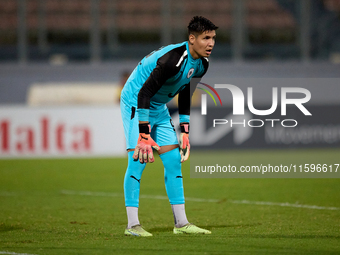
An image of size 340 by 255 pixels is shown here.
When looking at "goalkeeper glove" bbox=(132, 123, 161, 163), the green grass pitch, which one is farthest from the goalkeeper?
the green grass pitch

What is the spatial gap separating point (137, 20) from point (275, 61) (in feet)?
19.2

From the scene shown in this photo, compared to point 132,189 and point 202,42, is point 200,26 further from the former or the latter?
point 132,189

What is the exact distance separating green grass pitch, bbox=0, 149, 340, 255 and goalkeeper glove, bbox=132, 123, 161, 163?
0.68 meters

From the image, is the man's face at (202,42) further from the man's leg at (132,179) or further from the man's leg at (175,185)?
the man's leg at (175,185)

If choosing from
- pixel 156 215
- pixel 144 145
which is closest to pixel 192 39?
pixel 144 145

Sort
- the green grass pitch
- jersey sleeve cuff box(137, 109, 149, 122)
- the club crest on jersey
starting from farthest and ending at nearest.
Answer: the club crest on jersey → jersey sleeve cuff box(137, 109, 149, 122) → the green grass pitch

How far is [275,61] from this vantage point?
19125 millimetres

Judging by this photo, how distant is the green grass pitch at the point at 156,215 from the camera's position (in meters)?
4.13

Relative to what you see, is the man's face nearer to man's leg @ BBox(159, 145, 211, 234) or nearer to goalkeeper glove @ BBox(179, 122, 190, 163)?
goalkeeper glove @ BBox(179, 122, 190, 163)

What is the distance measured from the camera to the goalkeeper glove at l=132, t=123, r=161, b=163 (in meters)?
4.37

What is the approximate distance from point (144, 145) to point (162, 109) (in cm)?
53

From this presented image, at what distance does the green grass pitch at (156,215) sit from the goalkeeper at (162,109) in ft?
1.09

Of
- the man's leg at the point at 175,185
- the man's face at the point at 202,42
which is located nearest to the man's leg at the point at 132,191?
the man's leg at the point at 175,185

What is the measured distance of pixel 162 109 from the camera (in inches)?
188
